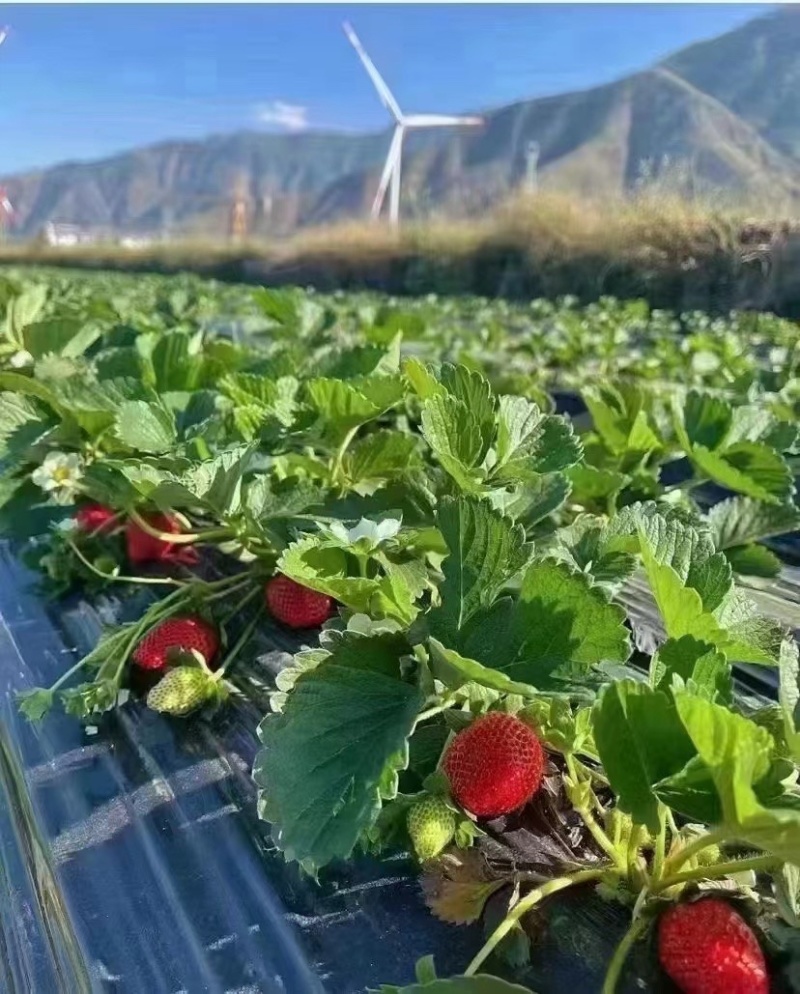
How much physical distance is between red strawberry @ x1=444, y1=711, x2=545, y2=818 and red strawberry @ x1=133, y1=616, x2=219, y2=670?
0.44 meters

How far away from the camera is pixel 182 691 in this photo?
977mm

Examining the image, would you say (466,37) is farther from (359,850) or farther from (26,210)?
(359,850)

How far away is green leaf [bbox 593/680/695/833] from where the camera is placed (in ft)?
1.79

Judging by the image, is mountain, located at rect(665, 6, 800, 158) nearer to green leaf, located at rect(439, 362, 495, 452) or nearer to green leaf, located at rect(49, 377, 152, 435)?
green leaf, located at rect(49, 377, 152, 435)

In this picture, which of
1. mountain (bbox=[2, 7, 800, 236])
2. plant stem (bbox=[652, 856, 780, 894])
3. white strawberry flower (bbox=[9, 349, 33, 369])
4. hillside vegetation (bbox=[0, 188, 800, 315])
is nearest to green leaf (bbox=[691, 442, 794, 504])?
plant stem (bbox=[652, 856, 780, 894])

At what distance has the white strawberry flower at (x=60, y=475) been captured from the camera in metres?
1.25

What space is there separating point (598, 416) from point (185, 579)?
58 cm

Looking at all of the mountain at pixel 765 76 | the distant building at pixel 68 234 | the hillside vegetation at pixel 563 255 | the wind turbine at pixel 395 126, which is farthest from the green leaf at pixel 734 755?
the distant building at pixel 68 234

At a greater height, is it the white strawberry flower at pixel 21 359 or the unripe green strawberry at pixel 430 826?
the unripe green strawberry at pixel 430 826

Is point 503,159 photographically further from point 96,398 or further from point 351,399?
point 351,399

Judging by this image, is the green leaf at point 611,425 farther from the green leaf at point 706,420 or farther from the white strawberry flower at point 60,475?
the white strawberry flower at point 60,475

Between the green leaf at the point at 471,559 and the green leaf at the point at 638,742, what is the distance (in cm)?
15

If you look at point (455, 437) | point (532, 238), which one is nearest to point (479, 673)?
point (455, 437)

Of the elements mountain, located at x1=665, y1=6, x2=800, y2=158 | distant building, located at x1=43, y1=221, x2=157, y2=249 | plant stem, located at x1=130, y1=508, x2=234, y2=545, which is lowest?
distant building, located at x1=43, y1=221, x2=157, y2=249
